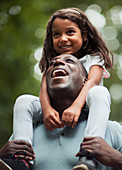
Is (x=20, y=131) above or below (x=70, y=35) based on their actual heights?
below

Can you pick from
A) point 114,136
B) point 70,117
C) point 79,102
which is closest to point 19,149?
point 70,117

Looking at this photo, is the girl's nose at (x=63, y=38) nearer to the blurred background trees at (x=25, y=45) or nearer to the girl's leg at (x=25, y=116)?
the girl's leg at (x=25, y=116)

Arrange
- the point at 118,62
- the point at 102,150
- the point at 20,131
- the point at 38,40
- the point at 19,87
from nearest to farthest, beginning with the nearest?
the point at 102,150
the point at 20,131
the point at 19,87
the point at 38,40
the point at 118,62

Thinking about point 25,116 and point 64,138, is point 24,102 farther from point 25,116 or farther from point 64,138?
point 64,138

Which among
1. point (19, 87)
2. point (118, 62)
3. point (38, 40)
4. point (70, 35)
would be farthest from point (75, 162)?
point (118, 62)

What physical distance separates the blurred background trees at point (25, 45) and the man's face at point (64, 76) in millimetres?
3334

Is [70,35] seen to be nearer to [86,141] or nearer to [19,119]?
[19,119]

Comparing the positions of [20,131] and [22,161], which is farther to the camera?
[20,131]

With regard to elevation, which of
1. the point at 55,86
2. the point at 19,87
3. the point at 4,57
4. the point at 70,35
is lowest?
the point at 19,87

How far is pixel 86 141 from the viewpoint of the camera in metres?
1.78

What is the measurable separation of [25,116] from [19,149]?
208 mm

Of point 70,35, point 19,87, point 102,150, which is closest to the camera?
point 102,150

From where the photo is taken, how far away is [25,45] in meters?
6.36

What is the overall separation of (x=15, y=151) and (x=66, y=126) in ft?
1.07
